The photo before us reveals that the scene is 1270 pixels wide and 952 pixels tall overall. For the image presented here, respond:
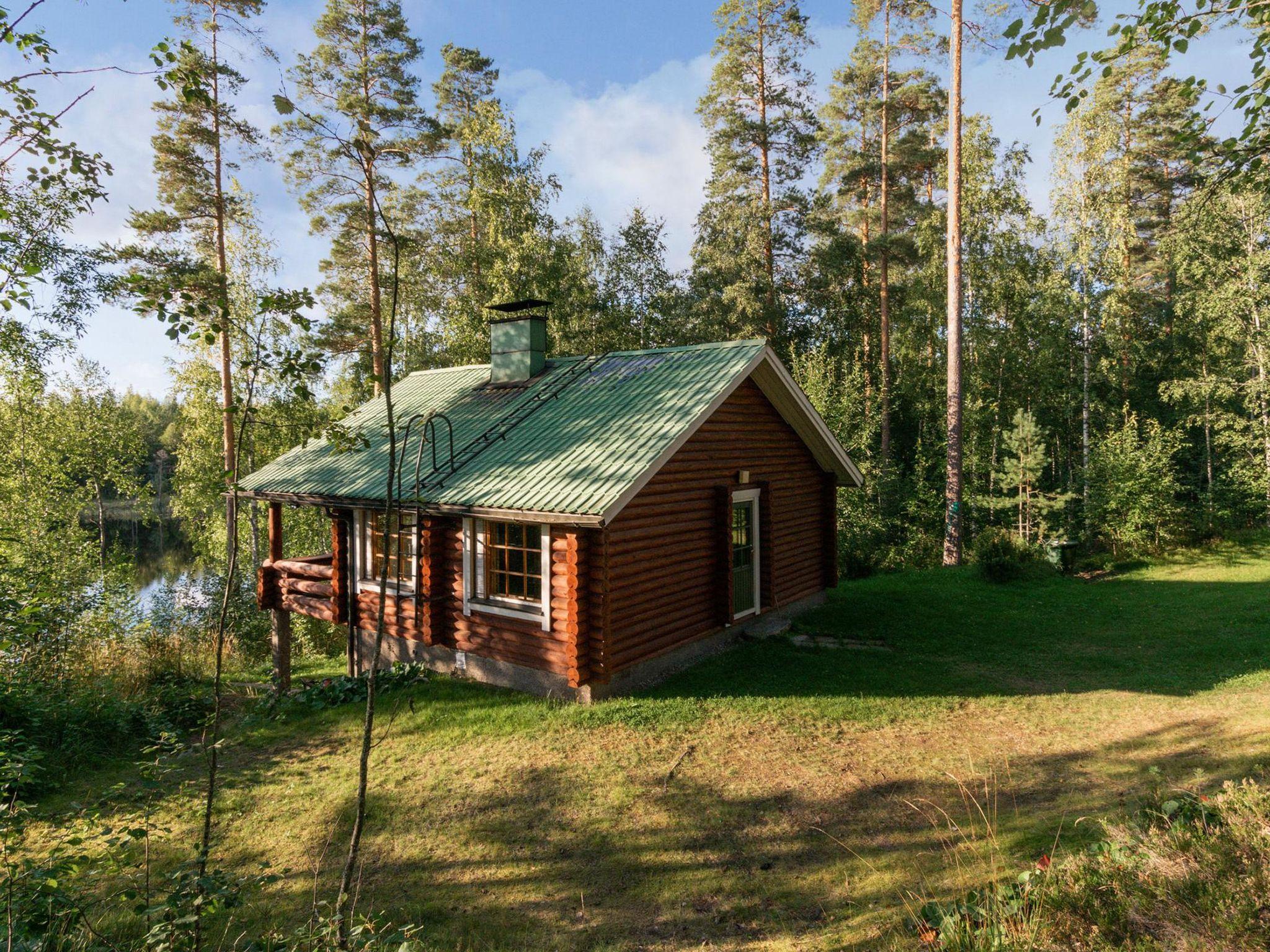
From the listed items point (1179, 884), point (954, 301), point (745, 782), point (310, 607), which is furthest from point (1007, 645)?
point (310, 607)

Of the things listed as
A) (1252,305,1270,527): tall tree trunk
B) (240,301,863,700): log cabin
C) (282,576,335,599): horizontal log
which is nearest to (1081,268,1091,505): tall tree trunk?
(1252,305,1270,527): tall tree trunk

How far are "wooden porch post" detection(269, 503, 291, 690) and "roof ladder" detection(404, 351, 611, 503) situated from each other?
409 centimetres

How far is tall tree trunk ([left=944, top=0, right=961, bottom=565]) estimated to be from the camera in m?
16.2

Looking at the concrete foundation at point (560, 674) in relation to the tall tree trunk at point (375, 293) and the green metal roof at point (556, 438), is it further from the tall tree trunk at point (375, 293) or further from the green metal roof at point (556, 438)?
the tall tree trunk at point (375, 293)

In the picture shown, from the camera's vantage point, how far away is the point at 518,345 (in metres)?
12.5

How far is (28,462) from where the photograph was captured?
1781 cm

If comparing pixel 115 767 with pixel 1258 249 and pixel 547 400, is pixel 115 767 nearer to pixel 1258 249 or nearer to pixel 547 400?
pixel 547 400

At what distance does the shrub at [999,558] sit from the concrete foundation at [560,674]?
6427mm

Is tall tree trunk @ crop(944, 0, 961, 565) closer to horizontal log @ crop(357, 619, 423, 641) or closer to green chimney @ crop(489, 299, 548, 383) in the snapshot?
green chimney @ crop(489, 299, 548, 383)

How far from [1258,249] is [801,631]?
1772 centimetres

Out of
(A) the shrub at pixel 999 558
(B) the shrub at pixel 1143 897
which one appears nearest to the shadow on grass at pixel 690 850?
(B) the shrub at pixel 1143 897

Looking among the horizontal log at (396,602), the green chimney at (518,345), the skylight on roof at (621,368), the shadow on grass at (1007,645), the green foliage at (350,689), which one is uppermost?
the green chimney at (518,345)

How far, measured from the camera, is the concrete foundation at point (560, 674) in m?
8.63

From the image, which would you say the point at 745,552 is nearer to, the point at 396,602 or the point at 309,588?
the point at 396,602
